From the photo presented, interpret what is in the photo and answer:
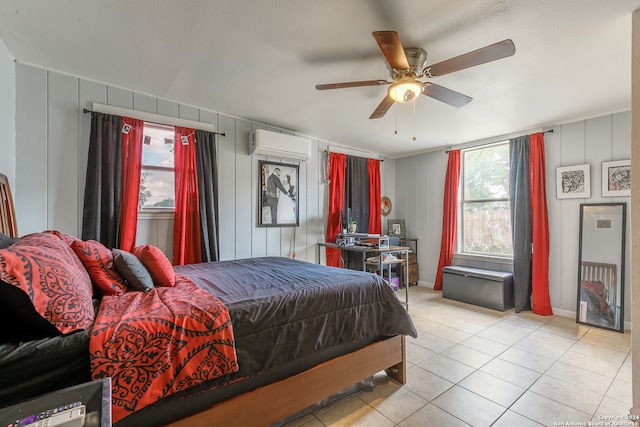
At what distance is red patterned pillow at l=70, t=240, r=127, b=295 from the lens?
5.05 feet

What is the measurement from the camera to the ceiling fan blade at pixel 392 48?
1.56 meters

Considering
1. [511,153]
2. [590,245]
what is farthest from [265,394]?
[511,153]

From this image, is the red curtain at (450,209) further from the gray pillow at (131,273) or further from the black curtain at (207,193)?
the gray pillow at (131,273)

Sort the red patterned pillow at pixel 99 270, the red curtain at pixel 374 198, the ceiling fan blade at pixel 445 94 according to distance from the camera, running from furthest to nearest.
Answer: the red curtain at pixel 374 198
the ceiling fan blade at pixel 445 94
the red patterned pillow at pixel 99 270

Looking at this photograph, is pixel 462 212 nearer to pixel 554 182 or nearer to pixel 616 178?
pixel 554 182

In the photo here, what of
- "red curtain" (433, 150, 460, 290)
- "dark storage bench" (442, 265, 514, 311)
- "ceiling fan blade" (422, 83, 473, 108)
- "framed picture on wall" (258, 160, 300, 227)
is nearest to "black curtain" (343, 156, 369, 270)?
"framed picture on wall" (258, 160, 300, 227)

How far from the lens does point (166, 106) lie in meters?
2.98

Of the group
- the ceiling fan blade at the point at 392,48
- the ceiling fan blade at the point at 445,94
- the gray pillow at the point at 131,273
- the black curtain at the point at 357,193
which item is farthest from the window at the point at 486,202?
the gray pillow at the point at 131,273

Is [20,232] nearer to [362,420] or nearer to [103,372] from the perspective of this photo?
[103,372]

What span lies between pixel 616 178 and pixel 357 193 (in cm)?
306

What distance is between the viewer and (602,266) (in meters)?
3.17

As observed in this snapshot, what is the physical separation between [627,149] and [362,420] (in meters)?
3.83

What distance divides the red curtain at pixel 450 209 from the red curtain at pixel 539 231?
986 mm

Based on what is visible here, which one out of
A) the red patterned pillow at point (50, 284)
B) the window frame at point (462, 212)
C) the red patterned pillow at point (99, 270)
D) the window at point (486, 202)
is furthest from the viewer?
the window frame at point (462, 212)
